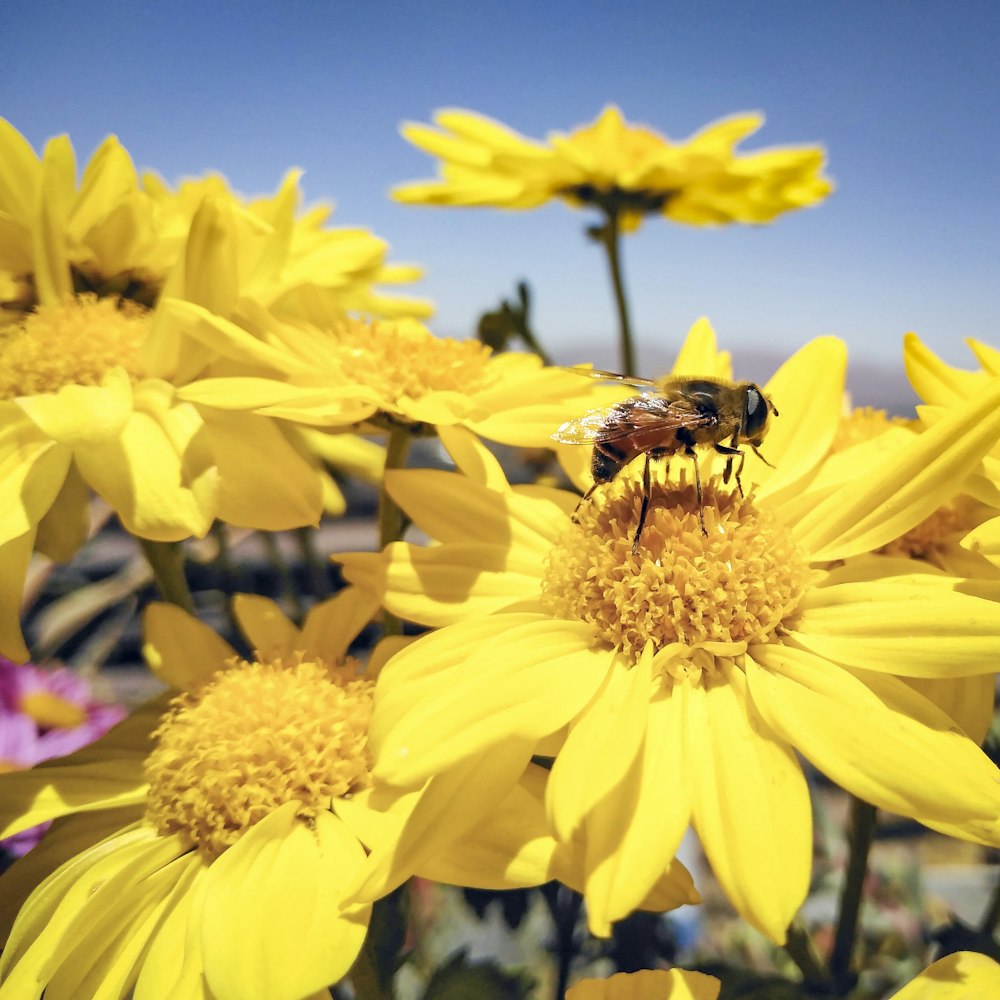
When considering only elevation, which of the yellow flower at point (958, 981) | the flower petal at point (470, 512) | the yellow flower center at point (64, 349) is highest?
the yellow flower center at point (64, 349)

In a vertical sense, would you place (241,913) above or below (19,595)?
below

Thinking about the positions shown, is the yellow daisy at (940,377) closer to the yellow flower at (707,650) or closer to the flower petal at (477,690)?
the yellow flower at (707,650)

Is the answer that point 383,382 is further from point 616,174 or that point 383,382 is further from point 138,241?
point 616,174

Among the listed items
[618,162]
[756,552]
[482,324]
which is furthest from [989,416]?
[618,162]

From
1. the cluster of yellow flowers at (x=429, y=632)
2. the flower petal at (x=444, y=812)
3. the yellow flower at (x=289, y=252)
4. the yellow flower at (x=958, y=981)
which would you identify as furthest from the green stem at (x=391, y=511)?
the yellow flower at (x=958, y=981)

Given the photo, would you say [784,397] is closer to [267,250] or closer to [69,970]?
[267,250]

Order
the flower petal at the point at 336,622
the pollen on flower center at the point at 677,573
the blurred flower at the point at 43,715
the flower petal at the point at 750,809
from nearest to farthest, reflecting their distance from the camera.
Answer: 1. the flower petal at the point at 750,809
2. the pollen on flower center at the point at 677,573
3. the flower petal at the point at 336,622
4. the blurred flower at the point at 43,715

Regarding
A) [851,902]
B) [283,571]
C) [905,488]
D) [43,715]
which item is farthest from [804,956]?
[43,715]
